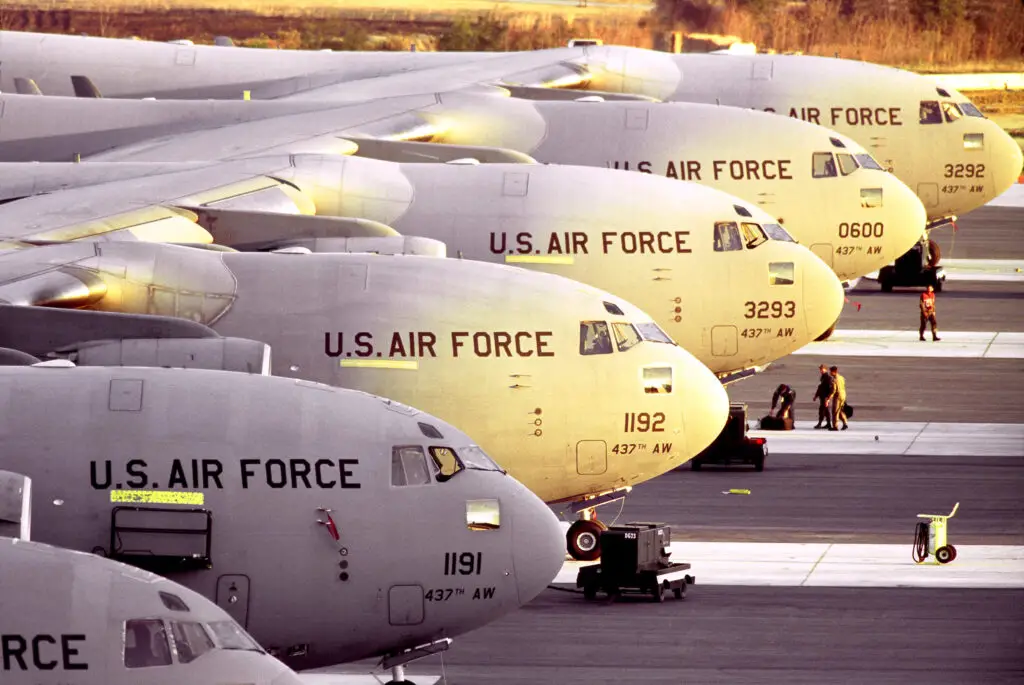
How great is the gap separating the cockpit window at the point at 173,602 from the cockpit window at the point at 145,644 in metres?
0.27

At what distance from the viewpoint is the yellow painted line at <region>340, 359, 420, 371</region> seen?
102 ft

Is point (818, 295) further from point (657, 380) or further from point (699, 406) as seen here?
point (657, 380)

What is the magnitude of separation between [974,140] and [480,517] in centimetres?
3752

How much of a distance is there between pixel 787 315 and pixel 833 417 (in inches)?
418

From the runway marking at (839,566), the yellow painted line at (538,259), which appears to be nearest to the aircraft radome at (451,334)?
the runway marking at (839,566)

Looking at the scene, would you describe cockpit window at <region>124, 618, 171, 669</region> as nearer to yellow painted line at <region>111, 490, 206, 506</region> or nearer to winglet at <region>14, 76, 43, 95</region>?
yellow painted line at <region>111, 490, 206, 506</region>

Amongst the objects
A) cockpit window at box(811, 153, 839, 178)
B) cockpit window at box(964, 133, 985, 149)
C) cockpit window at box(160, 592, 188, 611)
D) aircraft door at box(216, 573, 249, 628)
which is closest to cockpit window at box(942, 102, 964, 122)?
cockpit window at box(964, 133, 985, 149)

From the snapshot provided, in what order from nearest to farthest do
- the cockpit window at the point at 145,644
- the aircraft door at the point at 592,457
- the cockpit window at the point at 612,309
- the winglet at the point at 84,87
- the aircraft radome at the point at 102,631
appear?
the aircraft radome at the point at 102,631, the cockpit window at the point at 145,644, the aircraft door at the point at 592,457, the cockpit window at the point at 612,309, the winglet at the point at 84,87

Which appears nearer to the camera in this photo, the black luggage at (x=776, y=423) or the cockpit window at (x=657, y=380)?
the cockpit window at (x=657, y=380)

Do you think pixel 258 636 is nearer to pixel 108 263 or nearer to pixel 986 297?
pixel 108 263

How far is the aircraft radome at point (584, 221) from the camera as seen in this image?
38781 millimetres

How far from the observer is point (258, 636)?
24609 mm

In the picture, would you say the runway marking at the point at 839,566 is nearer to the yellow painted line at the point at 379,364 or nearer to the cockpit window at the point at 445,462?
the yellow painted line at the point at 379,364

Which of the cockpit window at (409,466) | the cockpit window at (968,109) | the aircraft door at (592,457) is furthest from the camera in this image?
the cockpit window at (968,109)
